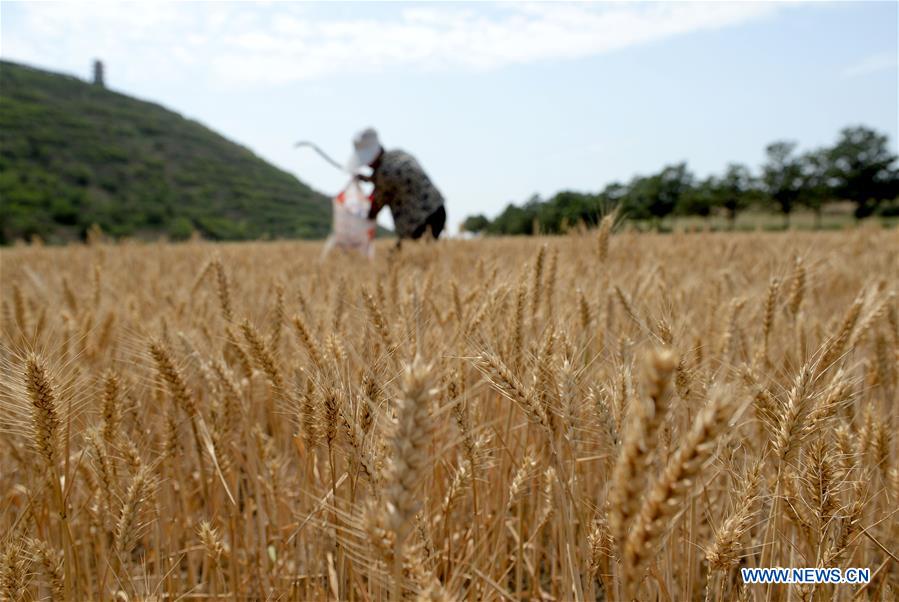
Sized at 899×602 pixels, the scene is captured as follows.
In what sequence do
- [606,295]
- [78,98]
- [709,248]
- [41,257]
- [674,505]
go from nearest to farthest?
[674,505], [606,295], [709,248], [41,257], [78,98]

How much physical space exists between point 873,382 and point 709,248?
14.6 feet

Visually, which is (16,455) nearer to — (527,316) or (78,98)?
(527,316)

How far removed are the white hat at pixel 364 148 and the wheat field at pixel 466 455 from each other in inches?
171

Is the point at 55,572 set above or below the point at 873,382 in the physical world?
below

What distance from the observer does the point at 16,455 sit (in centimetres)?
161

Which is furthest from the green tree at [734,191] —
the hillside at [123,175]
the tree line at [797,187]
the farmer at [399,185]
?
the farmer at [399,185]

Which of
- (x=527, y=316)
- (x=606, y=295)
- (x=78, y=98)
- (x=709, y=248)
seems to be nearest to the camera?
(x=527, y=316)

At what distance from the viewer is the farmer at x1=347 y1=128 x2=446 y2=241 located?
6531mm

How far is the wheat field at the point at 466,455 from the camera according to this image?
791mm

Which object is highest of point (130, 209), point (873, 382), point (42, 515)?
point (130, 209)

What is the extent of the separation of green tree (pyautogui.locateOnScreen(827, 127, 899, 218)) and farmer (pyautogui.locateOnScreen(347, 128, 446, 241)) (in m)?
56.7

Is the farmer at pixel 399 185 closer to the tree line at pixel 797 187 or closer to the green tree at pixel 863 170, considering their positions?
the tree line at pixel 797 187

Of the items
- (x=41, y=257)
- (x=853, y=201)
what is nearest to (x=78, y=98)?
(x=41, y=257)

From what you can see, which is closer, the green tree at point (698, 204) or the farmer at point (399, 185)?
the farmer at point (399, 185)
